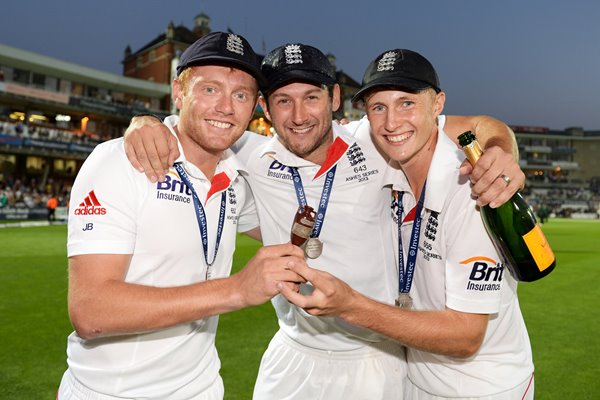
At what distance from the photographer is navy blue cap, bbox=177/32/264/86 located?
8.12ft

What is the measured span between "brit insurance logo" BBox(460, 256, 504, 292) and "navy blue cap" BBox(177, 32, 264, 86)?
151 centimetres

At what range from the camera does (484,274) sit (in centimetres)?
228

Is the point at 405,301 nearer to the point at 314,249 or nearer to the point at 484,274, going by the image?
the point at 484,274

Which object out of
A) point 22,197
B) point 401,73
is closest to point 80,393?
point 401,73

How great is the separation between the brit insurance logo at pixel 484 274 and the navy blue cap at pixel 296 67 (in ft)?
5.05

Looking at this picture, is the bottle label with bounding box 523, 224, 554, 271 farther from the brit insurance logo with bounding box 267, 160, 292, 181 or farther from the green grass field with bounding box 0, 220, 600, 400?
the green grass field with bounding box 0, 220, 600, 400

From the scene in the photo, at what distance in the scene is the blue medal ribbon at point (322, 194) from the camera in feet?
9.80

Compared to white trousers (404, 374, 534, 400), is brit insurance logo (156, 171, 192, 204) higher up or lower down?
higher up

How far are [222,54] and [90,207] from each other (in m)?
1.03

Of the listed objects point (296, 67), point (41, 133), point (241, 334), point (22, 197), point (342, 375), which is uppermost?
point (41, 133)

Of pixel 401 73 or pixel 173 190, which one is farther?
pixel 401 73

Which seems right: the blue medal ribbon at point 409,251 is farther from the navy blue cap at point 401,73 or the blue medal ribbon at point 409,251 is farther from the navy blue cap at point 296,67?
the navy blue cap at point 296,67

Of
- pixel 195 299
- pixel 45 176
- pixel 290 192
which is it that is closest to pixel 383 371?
pixel 290 192

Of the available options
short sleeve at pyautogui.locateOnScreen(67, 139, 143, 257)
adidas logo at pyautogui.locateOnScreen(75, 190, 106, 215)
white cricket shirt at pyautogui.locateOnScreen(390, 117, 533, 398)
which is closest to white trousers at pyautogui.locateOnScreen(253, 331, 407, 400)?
white cricket shirt at pyautogui.locateOnScreen(390, 117, 533, 398)
